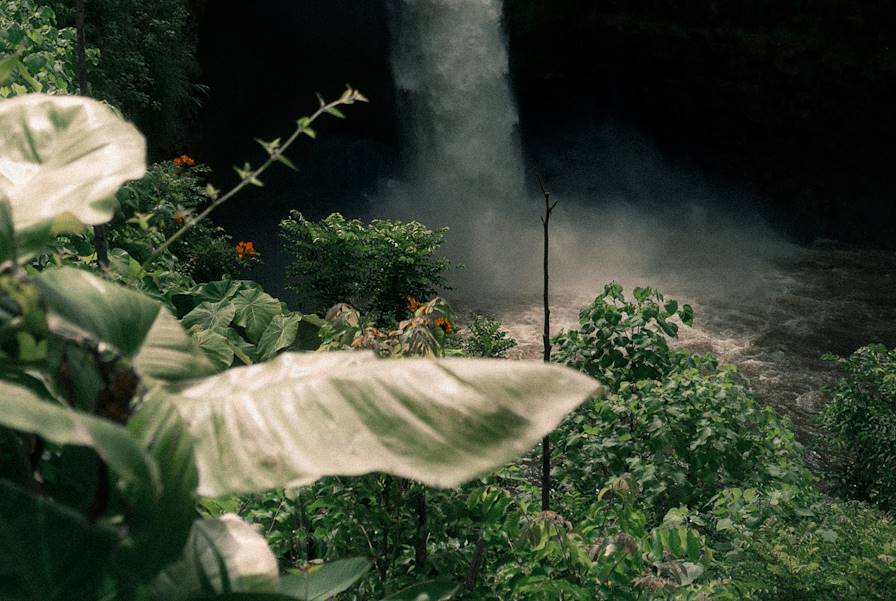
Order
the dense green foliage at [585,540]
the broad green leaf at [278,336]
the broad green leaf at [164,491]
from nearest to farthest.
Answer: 1. the broad green leaf at [164,491]
2. the dense green foliage at [585,540]
3. the broad green leaf at [278,336]

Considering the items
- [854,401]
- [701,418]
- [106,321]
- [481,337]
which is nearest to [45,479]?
[106,321]

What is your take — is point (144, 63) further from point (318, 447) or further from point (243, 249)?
point (318, 447)

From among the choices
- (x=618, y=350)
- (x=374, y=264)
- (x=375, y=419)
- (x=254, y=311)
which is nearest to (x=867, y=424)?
(x=618, y=350)

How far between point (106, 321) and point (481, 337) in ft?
25.8

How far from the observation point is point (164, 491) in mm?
998

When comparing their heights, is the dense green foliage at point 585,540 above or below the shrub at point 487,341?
above

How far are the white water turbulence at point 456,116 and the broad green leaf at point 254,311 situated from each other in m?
9.70

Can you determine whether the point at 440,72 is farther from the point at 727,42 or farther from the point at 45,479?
the point at 45,479

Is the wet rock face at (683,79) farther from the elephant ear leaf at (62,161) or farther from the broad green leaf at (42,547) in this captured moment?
the broad green leaf at (42,547)

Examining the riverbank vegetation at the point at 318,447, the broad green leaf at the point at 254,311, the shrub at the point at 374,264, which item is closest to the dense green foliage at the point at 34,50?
the riverbank vegetation at the point at 318,447

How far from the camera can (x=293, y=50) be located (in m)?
16.1

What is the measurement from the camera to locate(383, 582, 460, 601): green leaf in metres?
1.54

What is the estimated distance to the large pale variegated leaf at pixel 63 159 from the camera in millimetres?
1174

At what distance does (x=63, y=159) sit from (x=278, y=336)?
11.7ft
